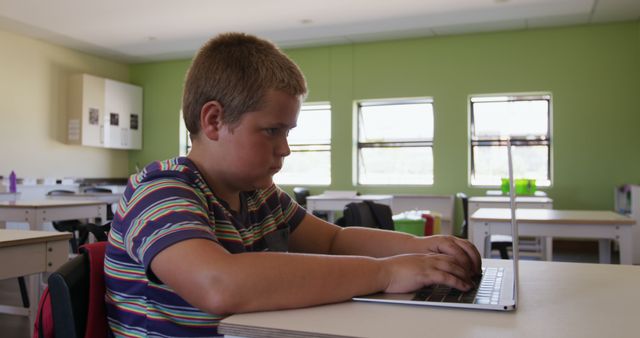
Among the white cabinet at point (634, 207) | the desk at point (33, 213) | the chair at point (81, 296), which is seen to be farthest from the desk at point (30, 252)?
the white cabinet at point (634, 207)

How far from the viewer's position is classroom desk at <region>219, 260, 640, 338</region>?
0.66 metres

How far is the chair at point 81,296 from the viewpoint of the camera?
83 cm

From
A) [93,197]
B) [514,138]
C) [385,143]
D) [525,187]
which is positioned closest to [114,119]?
[93,197]

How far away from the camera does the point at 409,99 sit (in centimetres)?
716

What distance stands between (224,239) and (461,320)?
0.43m

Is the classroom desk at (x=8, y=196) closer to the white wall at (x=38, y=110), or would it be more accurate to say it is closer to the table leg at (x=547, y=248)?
the white wall at (x=38, y=110)

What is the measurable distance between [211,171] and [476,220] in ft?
7.47

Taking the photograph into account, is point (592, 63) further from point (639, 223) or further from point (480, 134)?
point (639, 223)

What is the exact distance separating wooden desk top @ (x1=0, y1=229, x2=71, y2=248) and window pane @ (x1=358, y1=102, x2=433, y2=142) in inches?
223

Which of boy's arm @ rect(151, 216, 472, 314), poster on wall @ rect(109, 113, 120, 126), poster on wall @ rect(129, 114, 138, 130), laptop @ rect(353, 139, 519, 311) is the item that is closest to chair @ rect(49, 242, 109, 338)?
boy's arm @ rect(151, 216, 472, 314)

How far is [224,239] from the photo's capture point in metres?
0.93

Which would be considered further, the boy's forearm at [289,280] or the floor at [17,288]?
the floor at [17,288]

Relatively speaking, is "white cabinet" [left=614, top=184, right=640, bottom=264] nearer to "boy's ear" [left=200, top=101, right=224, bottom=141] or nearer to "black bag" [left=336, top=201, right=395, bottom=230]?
"black bag" [left=336, top=201, right=395, bottom=230]

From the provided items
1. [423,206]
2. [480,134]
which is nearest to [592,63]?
[480,134]
